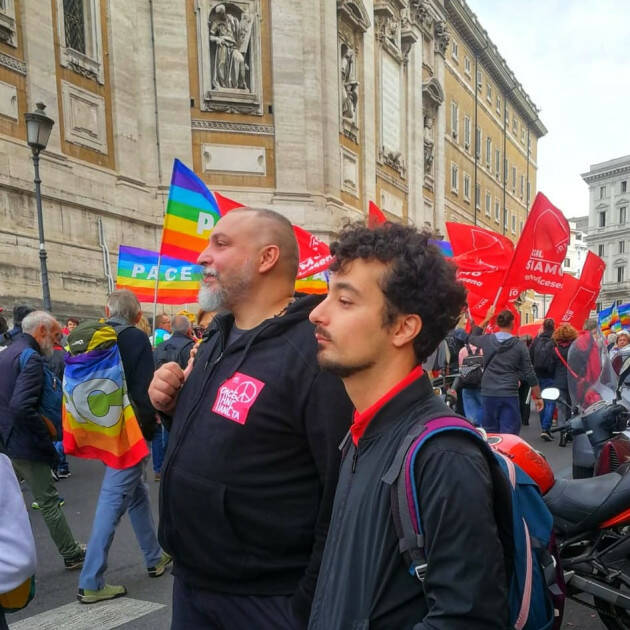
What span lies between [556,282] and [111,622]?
20.0 ft

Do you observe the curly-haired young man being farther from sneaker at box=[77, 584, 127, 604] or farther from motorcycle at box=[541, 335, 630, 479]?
sneaker at box=[77, 584, 127, 604]

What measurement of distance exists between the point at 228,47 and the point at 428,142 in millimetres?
15459

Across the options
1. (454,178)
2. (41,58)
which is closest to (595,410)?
(41,58)

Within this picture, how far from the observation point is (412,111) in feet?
94.0

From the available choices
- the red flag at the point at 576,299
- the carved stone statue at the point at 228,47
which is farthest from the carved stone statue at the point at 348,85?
the red flag at the point at 576,299

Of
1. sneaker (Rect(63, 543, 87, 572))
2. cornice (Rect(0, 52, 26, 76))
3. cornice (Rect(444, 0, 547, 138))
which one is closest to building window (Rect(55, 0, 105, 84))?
cornice (Rect(0, 52, 26, 76))

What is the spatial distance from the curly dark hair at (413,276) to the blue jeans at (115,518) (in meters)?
2.92

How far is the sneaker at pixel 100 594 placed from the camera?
3.60 m

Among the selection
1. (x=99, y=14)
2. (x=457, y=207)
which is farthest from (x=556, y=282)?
(x=457, y=207)

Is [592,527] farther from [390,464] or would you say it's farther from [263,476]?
[390,464]

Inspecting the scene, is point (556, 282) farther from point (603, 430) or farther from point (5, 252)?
point (5, 252)

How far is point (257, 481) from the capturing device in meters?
1.76

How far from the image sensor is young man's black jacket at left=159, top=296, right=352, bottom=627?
1754 mm

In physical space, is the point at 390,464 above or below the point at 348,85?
below
